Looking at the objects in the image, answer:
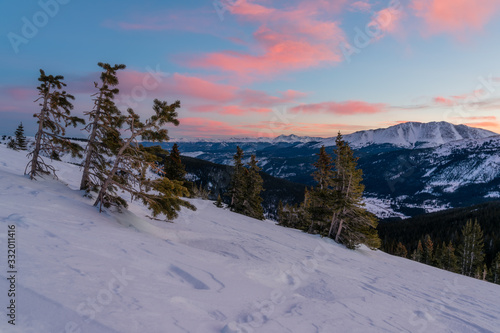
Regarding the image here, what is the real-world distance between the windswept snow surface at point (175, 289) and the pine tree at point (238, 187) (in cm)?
2555

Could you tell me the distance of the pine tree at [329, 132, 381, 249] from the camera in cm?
2136

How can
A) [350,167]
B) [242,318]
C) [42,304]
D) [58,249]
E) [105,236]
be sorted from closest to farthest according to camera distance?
[42,304] → [242,318] → [58,249] → [105,236] → [350,167]

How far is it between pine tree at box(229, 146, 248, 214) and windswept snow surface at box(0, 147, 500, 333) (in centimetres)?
2555

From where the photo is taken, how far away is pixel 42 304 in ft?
11.8

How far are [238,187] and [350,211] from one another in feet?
61.8

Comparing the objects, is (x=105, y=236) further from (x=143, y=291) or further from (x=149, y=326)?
(x=149, y=326)

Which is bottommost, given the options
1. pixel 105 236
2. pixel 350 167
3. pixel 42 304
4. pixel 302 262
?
pixel 302 262

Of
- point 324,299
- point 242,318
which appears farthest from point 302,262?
point 242,318

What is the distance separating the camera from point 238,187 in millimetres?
37281

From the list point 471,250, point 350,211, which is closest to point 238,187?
point 350,211

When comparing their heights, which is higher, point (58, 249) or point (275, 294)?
point (58, 249)

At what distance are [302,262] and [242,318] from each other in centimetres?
712

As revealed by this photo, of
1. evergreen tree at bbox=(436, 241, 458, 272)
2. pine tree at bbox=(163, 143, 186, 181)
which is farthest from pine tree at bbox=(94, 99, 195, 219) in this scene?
evergreen tree at bbox=(436, 241, 458, 272)

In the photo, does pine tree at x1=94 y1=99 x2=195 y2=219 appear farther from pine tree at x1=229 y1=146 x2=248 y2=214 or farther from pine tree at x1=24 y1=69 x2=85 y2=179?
pine tree at x1=229 y1=146 x2=248 y2=214
